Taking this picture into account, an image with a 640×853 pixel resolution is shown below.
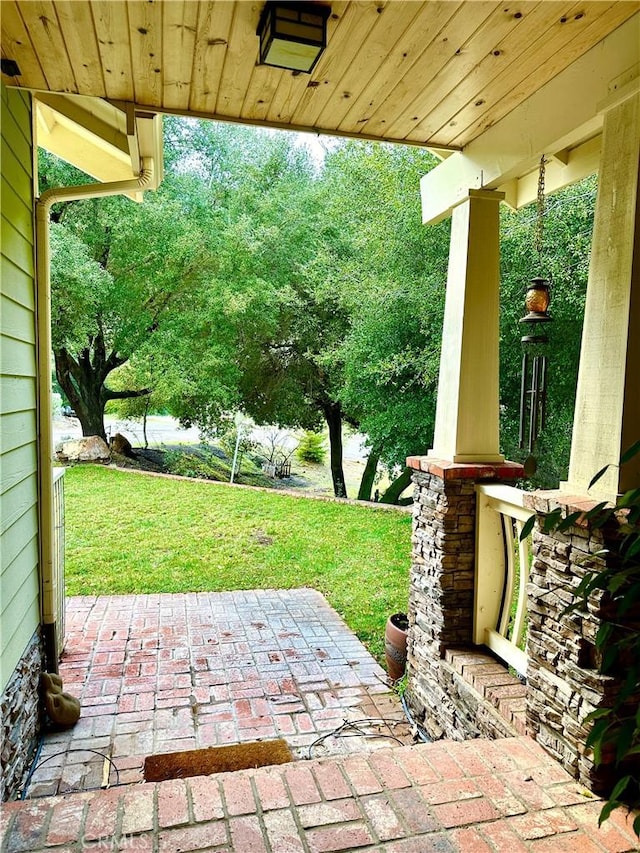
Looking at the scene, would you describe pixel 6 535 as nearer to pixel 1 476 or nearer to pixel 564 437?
pixel 1 476

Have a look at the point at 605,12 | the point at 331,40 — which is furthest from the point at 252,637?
the point at 605,12

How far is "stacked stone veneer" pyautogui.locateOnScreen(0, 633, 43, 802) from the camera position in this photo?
2080mm

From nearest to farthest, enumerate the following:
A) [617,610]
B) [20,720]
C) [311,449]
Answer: [617,610]
[20,720]
[311,449]

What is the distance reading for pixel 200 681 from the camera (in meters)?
3.20

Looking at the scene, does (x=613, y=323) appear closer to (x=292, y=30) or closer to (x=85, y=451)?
(x=292, y=30)

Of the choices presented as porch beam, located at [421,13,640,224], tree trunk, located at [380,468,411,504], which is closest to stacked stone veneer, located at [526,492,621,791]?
porch beam, located at [421,13,640,224]

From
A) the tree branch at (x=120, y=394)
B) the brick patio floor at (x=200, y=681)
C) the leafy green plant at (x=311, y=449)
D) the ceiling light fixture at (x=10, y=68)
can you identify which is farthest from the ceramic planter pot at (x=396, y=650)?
the tree branch at (x=120, y=394)

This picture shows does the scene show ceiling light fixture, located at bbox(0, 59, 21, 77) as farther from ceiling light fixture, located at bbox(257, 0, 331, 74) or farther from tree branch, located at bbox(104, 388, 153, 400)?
tree branch, located at bbox(104, 388, 153, 400)

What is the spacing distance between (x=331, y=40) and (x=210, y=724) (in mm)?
2997

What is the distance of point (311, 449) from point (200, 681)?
319 inches

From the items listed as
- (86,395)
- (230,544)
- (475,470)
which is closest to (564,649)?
(475,470)

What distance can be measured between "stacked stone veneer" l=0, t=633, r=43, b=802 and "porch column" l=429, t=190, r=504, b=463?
2.13 meters

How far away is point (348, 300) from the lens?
309 inches

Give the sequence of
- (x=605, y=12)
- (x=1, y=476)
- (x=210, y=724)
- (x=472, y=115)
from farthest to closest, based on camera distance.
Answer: (x=210, y=724)
(x=472, y=115)
(x=1, y=476)
(x=605, y=12)
